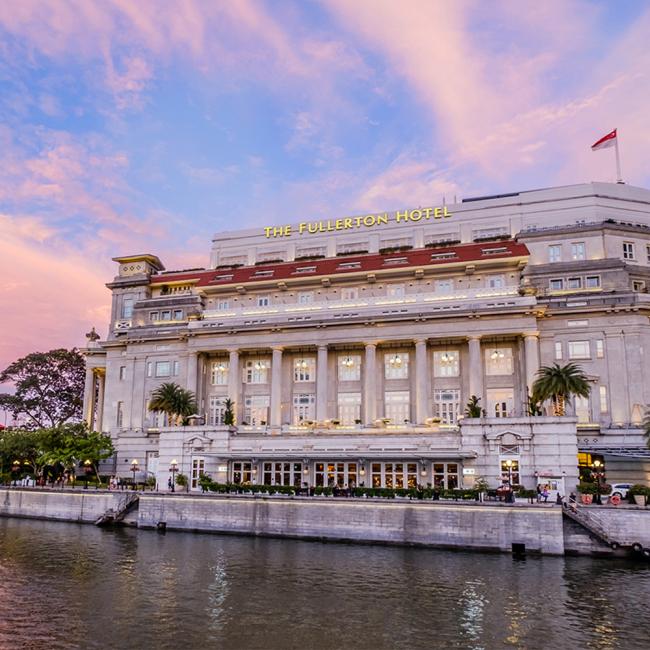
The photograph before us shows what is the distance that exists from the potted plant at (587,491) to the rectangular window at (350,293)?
37936 millimetres

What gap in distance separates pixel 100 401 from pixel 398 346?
46290mm

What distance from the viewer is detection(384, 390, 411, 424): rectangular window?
74938mm

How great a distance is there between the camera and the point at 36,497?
221ft

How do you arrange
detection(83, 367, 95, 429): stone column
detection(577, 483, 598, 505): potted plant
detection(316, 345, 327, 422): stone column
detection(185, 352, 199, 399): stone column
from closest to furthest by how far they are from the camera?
detection(577, 483, 598, 505): potted plant, detection(316, 345, 327, 422): stone column, detection(185, 352, 199, 399): stone column, detection(83, 367, 95, 429): stone column

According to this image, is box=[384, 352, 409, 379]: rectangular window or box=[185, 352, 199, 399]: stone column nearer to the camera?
box=[384, 352, 409, 379]: rectangular window

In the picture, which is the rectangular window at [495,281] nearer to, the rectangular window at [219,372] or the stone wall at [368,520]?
the rectangular window at [219,372]

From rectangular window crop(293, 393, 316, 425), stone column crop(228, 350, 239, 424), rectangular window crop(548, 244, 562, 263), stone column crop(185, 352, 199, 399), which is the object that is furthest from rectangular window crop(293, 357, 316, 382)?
rectangular window crop(548, 244, 562, 263)

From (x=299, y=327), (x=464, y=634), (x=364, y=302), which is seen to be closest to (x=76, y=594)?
(x=464, y=634)

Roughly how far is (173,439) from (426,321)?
102 ft

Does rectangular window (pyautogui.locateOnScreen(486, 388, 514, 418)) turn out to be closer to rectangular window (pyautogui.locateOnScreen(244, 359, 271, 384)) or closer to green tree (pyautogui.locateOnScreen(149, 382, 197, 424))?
rectangular window (pyautogui.locateOnScreen(244, 359, 271, 384))

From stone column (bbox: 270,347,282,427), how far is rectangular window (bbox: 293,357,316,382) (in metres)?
2.82

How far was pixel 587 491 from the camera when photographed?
2058 inches

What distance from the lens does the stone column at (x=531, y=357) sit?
A: 6806 cm

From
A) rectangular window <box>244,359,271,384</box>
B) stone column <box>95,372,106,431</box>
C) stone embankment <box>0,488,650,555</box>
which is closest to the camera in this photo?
stone embankment <box>0,488,650,555</box>
